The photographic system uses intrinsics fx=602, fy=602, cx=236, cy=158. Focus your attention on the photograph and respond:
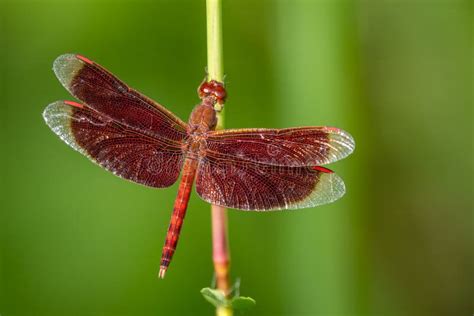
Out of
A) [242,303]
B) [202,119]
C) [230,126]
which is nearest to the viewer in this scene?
[242,303]

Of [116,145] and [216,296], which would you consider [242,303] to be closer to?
[216,296]

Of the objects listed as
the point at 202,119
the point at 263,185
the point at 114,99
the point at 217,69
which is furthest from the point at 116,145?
the point at 217,69

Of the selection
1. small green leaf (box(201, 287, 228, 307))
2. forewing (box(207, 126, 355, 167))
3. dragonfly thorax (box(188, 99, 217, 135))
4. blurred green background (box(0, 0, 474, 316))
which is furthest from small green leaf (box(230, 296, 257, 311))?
blurred green background (box(0, 0, 474, 316))

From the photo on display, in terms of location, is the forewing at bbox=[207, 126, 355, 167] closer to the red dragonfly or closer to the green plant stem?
the red dragonfly

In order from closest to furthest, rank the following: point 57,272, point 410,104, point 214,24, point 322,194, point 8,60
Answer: point 214,24, point 322,194, point 57,272, point 8,60, point 410,104

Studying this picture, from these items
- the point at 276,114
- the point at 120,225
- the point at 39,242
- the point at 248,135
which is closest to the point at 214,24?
the point at 248,135

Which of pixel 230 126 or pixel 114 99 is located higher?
pixel 230 126

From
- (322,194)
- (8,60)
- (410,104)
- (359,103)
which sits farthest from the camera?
(410,104)

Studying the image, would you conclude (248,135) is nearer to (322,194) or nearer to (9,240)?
(322,194)
